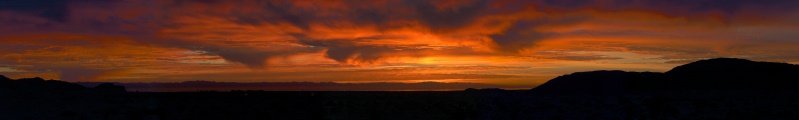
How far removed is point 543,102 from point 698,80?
50.5 feet

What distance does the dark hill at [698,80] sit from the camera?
65375mm

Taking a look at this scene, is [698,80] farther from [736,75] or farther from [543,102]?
[543,102]

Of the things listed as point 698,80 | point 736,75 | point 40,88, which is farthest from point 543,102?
point 40,88

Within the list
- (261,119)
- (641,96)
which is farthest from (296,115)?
(641,96)

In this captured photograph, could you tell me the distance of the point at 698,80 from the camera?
225ft

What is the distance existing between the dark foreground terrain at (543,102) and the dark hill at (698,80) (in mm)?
84

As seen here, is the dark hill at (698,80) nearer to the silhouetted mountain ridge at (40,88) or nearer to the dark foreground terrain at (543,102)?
the dark foreground terrain at (543,102)

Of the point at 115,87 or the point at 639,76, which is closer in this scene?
the point at 639,76

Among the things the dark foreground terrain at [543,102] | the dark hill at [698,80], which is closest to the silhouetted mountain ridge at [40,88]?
the dark foreground terrain at [543,102]

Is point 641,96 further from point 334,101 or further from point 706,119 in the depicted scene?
point 334,101

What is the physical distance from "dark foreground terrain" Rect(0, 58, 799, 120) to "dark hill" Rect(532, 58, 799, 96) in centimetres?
8

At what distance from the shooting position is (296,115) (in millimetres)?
63375

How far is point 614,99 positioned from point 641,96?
7.42 feet

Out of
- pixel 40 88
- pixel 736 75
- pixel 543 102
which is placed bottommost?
pixel 543 102
